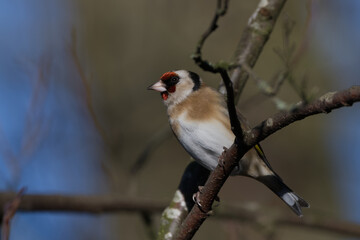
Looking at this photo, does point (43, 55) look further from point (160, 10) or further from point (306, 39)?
point (160, 10)

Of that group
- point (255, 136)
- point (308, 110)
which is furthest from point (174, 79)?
point (308, 110)

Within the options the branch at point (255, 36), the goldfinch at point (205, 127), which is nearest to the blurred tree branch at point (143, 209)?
the goldfinch at point (205, 127)

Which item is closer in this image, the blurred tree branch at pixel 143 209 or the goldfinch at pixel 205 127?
the goldfinch at pixel 205 127

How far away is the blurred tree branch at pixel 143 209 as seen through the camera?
13.7ft

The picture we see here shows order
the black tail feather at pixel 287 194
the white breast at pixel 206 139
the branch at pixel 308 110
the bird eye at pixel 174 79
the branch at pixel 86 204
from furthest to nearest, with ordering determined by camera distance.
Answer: the branch at pixel 86 204 < the bird eye at pixel 174 79 < the black tail feather at pixel 287 194 < the white breast at pixel 206 139 < the branch at pixel 308 110

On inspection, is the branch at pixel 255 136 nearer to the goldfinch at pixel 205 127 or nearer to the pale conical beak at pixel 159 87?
the goldfinch at pixel 205 127

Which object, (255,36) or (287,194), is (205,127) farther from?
(255,36)

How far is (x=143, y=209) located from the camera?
440 cm

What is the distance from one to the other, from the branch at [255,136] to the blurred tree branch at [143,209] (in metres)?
1.50

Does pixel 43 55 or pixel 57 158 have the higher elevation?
pixel 43 55

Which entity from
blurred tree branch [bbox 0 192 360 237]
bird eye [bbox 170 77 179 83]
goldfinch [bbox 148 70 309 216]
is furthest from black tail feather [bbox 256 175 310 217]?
bird eye [bbox 170 77 179 83]

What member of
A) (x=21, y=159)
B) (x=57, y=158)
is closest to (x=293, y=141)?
(x=57, y=158)

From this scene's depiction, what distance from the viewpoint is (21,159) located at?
3545mm

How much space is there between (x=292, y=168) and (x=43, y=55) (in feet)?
16.3
